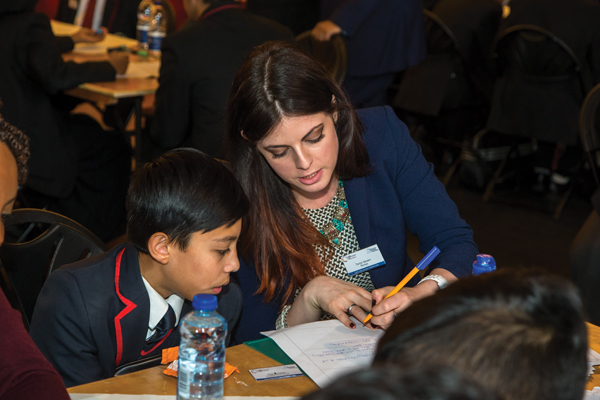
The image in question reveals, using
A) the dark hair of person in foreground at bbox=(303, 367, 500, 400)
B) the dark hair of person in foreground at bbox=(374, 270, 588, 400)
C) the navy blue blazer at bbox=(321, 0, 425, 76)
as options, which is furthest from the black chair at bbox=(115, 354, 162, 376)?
the navy blue blazer at bbox=(321, 0, 425, 76)

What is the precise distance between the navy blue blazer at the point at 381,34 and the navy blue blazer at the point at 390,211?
218cm

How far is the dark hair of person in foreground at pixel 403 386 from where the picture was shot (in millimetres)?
386

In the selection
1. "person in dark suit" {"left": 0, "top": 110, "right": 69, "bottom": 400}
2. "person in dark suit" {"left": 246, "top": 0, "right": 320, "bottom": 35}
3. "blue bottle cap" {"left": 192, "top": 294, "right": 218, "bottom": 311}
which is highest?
"person in dark suit" {"left": 246, "top": 0, "right": 320, "bottom": 35}

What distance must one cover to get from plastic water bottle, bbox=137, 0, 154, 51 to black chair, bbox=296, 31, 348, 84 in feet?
3.79

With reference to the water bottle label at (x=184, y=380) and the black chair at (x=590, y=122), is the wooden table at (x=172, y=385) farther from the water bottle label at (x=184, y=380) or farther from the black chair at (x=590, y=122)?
the black chair at (x=590, y=122)

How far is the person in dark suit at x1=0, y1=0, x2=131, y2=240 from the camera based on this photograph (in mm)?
3062

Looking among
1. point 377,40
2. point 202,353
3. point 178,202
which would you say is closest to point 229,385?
point 202,353

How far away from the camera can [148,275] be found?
56.9 inches

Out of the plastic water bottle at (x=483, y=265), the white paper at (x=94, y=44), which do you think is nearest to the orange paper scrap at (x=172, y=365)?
the plastic water bottle at (x=483, y=265)

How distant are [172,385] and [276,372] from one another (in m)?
0.21

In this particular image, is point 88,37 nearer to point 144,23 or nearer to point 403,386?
point 144,23

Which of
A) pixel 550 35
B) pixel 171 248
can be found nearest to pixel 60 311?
pixel 171 248

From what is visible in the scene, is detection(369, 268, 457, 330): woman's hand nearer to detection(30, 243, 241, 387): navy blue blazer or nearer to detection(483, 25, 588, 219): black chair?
detection(30, 243, 241, 387): navy blue blazer

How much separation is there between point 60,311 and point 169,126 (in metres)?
2.03
